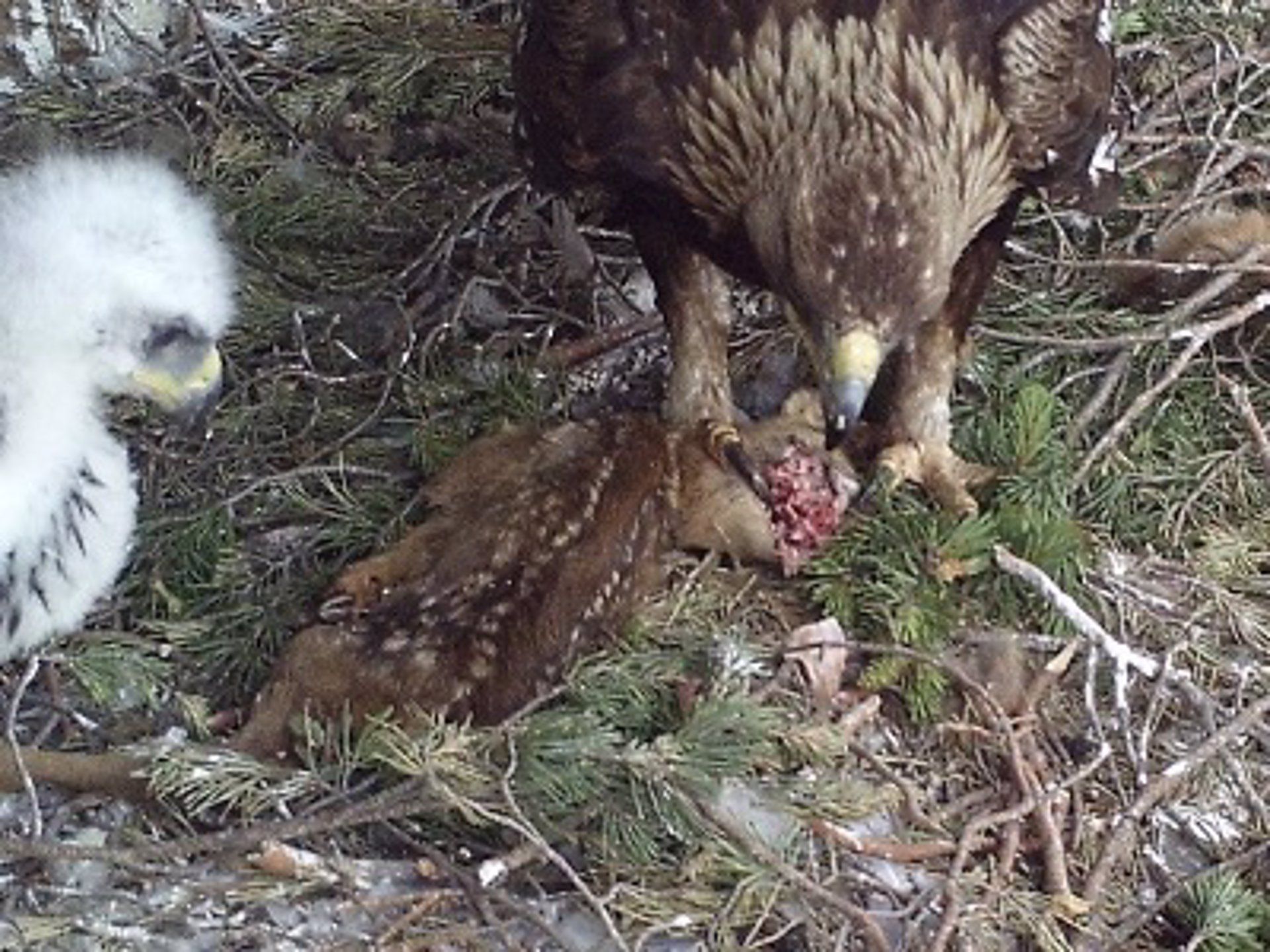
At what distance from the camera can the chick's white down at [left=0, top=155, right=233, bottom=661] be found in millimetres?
3078

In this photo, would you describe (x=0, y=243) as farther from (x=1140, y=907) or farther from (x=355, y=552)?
(x=1140, y=907)

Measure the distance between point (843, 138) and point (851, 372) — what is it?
37cm

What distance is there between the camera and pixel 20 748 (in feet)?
10.2

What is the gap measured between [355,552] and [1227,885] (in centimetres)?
156

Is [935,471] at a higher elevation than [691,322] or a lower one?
lower

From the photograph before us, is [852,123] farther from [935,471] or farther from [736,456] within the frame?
[935,471]

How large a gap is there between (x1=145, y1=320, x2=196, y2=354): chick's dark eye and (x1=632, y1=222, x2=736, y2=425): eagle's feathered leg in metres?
0.97

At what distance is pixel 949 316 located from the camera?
3.73 metres

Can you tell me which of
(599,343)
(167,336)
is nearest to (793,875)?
(167,336)

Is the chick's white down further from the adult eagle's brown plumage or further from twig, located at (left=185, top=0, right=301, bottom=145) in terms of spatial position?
twig, located at (left=185, top=0, right=301, bottom=145)

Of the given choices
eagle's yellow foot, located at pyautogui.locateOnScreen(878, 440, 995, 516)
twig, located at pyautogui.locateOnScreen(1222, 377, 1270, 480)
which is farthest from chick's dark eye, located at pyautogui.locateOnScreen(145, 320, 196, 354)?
twig, located at pyautogui.locateOnScreen(1222, 377, 1270, 480)

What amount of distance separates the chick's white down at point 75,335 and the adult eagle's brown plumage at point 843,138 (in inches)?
28.2

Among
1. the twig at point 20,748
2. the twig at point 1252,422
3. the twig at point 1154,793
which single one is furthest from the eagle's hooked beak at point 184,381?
the twig at point 1252,422

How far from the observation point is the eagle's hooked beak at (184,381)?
3.23m
